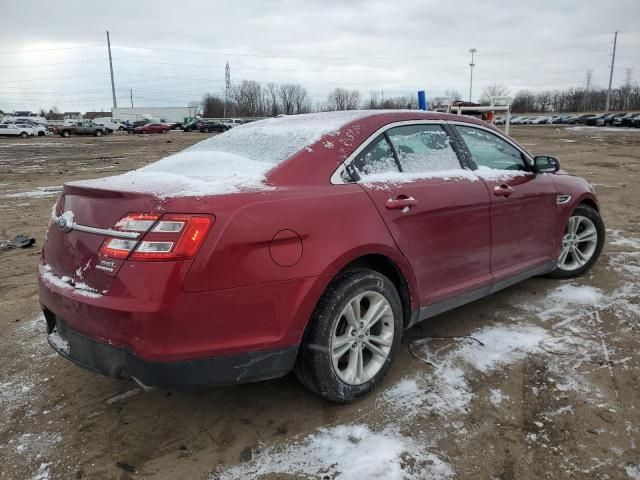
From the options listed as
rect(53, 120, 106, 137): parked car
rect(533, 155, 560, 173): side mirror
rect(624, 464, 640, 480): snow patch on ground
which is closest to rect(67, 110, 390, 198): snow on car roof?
rect(533, 155, 560, 173): side mirror

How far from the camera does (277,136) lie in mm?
3184

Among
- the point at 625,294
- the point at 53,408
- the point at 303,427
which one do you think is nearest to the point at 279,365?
the point at 303,427

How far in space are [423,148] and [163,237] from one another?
190 cm

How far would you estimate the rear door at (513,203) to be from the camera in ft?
12.1

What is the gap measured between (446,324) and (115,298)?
8.18 ft

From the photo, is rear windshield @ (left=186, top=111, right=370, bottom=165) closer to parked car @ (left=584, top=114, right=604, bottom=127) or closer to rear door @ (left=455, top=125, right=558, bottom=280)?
rear door @ (left=455, top=125, right=558, bottom=280)

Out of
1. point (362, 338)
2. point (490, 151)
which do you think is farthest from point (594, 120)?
point (362, 338)

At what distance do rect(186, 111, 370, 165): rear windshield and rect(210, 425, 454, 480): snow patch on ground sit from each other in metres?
1.46

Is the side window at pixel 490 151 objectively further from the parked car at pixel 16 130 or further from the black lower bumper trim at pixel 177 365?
the parked car at pixel 16 130

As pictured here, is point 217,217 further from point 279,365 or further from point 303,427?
point 303,427

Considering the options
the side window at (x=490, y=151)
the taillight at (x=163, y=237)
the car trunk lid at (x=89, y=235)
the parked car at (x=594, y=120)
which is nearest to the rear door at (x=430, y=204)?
the side window at (x=490, y=151)

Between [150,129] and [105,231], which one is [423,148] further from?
[150,129]

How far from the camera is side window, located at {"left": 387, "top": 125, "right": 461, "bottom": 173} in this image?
3.23 metres

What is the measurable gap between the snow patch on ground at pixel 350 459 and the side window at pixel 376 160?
4.63 feet
